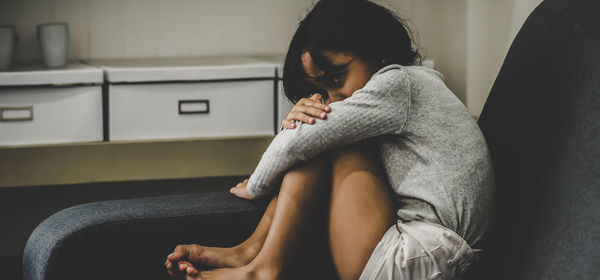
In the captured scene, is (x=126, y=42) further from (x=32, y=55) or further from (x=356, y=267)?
(x=356, y=267)

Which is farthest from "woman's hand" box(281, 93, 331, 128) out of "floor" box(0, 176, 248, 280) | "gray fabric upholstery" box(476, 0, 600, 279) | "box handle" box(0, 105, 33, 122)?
"floor" box(0, 176, 248, 280)

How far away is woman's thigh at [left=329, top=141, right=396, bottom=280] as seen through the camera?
1047 millimetres

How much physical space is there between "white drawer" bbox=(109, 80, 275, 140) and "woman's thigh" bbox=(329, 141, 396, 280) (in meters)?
0.71

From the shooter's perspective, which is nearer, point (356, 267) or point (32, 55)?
point (356, 267)

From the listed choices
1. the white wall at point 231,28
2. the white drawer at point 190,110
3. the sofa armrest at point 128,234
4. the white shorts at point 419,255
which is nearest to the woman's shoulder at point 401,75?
the white shorts at point 419,255

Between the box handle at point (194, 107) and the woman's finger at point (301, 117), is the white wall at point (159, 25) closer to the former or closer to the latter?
the box handle at point (194, 107)

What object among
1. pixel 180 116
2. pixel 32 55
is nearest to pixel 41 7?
pixel 32 55

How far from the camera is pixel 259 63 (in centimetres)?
183

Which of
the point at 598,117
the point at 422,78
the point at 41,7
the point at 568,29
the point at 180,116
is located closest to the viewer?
the point at 598,117

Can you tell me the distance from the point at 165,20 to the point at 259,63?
17.8 inches

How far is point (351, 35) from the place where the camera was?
1.15 meters

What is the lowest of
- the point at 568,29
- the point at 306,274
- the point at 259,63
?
the point at 306,274

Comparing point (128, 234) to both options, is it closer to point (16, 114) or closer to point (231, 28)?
point (16, 114)

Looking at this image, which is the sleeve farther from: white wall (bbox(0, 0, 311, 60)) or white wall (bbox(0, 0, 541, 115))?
white wall (bbox(0, 0, 311, 60))
